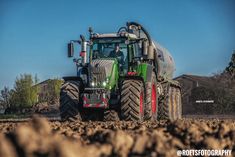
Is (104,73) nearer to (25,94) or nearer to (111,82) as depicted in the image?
(111,82)

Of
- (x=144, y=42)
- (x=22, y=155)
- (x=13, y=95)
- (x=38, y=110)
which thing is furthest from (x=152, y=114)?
(x=13, y=95)

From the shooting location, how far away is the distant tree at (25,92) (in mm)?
49625

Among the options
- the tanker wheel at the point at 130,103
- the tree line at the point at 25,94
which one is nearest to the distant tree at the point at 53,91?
the tree line at the point at 25,94

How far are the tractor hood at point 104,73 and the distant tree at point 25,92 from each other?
38994 mm

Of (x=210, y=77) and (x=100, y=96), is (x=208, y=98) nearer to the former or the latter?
(x=210, y=77)

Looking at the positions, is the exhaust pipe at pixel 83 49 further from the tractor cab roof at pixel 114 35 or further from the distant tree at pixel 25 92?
the distant tree at pixel 25 92

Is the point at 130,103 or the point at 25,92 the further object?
the point at 25,92

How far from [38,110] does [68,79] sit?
90.8ft

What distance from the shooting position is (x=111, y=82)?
10.7m

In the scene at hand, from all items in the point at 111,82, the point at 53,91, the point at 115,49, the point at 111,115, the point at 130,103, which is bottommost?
the point at 111,115

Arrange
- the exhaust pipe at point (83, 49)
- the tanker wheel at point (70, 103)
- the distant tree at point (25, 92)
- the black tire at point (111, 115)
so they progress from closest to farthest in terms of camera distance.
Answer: the tanker wheel at point (70, 103), the black tire at point (111, 115), the exhaust pipe at point (83, 49), the distant tree at point (25, 92)

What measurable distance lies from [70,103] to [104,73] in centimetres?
113

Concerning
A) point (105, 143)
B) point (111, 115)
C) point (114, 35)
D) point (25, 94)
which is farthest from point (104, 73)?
point (25, 94)

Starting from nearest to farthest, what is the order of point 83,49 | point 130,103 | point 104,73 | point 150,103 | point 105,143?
point 105,143 < point 130,103 < point 104,73 < point 150,103 < point 83,49
